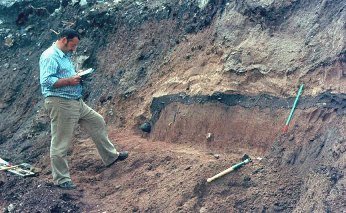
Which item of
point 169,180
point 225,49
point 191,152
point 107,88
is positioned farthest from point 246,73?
point 107,88

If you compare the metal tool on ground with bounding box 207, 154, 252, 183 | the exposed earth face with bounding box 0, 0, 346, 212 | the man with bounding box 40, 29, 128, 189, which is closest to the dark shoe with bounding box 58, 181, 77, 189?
the man with bounding box 40, 29, 128, 189

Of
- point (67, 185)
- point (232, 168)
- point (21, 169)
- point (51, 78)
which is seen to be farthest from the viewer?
point (21, 169)

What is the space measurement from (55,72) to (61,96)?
31 centimetres

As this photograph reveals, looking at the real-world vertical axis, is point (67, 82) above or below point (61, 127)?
above

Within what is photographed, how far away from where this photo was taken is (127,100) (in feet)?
30.1

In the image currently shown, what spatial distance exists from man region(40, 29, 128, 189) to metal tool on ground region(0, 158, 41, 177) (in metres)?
0.78

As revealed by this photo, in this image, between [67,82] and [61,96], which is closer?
[67,82]

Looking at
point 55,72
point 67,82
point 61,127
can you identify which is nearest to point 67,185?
point 61,127

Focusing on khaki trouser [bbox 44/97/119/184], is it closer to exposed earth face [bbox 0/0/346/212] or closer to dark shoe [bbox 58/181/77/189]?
dark shoe [bbox 58/181/77/189]

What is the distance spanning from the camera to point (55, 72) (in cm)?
734

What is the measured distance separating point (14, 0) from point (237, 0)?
5.17 metres

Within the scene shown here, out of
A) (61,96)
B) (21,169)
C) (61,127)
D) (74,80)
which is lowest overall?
(21,169)

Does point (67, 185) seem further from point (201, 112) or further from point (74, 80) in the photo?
point (201, 112)

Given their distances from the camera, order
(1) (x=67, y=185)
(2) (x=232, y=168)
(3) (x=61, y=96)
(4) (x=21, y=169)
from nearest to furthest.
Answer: (2) (x=232, y=168) < (3) (x=61, y=96) < (1) (x=67, y=185) < (4) (x=21, y=169)
